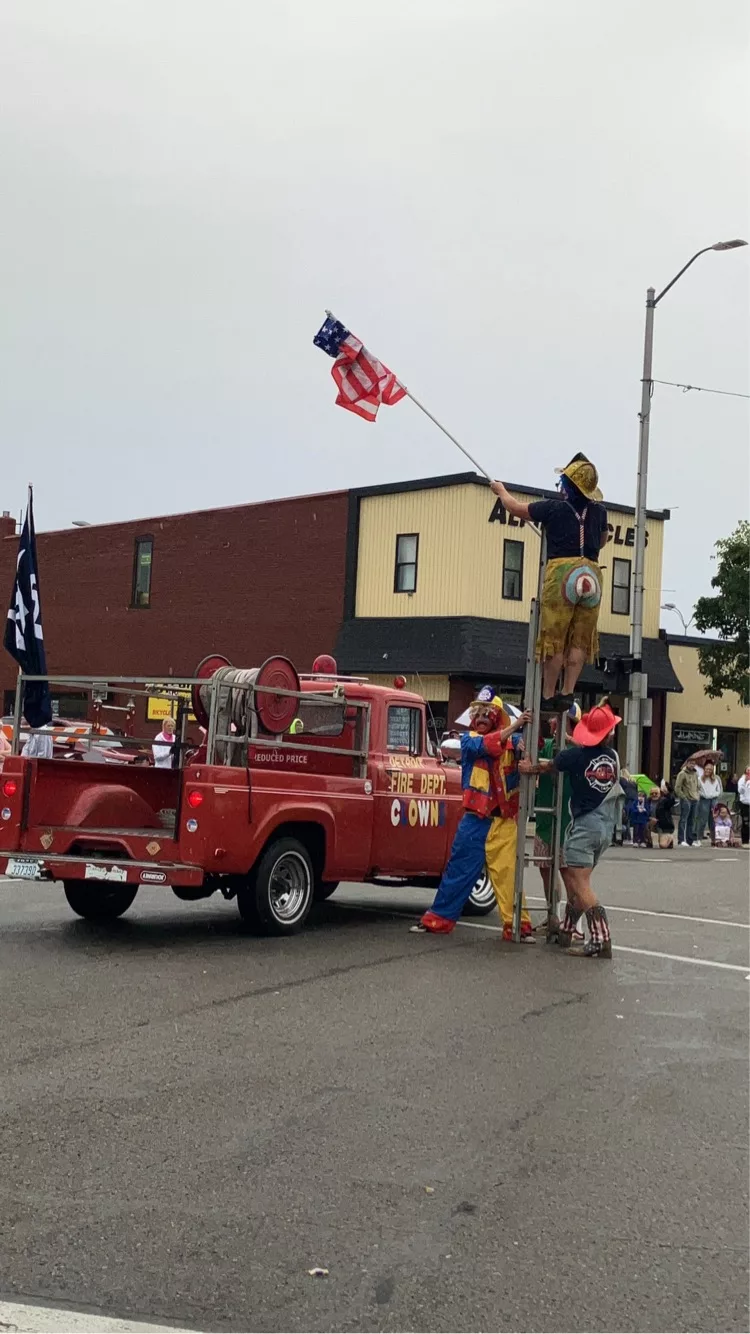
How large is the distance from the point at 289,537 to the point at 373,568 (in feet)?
10.3

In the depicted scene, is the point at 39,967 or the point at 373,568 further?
the point at 373,568

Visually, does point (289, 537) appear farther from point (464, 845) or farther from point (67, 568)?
point (464, 845)

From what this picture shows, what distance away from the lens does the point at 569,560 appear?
989 centimetres

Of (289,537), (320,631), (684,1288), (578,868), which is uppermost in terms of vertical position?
(289,537)

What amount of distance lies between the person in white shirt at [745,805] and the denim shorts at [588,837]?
15.0 m

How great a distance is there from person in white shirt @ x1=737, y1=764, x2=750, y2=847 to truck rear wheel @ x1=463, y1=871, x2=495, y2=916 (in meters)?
13.3

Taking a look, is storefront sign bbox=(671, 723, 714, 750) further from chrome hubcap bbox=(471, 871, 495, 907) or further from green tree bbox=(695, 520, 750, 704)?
chrome hubcap bbox=(471, 871, 495, 907)

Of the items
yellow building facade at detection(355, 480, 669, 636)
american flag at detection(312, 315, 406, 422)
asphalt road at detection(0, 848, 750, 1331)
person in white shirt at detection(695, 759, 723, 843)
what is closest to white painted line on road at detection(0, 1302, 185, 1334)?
asphalt road at detection(0, 848, 750, 1331)

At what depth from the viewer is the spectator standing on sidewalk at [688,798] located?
24.8 meters

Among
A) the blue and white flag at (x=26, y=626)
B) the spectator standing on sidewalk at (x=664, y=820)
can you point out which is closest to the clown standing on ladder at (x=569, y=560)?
the blue and white flag at (x=26, y=626)

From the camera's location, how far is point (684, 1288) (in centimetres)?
412

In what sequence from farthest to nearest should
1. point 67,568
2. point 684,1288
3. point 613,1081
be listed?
1. point 67,568
2. point 613,1081
3. point 684,1288

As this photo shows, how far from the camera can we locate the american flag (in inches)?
428

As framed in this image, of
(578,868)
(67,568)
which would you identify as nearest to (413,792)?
(578,868)
